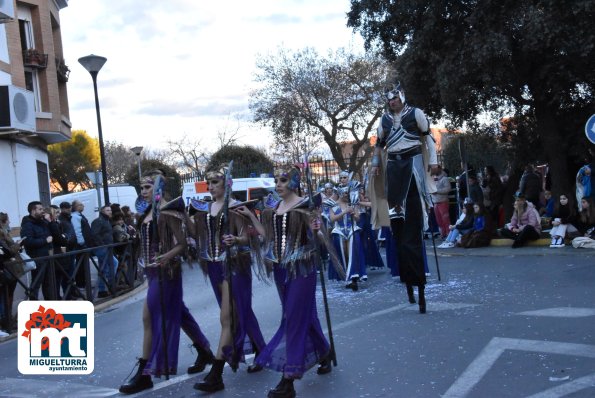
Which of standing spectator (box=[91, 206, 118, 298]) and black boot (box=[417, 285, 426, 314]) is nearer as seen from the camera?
black boot (box=[417, 285, 426, 314])

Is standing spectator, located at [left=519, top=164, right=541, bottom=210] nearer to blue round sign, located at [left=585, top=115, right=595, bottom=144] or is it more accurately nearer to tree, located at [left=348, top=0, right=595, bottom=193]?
tree, located at [left=348, top=0, right=595, bottom=193]

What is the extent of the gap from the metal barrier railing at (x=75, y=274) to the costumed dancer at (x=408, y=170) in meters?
5.78

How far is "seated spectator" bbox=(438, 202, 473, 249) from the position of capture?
16906 mm

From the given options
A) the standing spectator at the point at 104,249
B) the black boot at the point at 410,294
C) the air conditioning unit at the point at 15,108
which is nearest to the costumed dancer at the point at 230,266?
the black boot at the point at 410,294

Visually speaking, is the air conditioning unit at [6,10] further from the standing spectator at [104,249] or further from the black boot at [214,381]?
the black boot at [214,381]

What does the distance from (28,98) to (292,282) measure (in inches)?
682

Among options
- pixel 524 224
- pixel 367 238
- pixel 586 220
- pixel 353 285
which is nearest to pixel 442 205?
pixel 524 224

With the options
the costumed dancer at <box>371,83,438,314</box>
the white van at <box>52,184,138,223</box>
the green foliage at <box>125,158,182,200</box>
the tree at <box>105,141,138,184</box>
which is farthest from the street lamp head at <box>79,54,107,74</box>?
the tree at <box>105,141,138,184</box>

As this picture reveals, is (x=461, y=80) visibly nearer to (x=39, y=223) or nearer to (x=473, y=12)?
(x=473, y=12)

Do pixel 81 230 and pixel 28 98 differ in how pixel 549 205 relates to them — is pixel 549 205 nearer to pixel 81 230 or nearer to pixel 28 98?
pixel 81 230

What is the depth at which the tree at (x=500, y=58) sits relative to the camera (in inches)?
609

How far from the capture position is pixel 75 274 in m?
12.8

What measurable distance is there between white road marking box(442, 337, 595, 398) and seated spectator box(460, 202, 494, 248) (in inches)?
381

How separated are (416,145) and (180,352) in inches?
140
